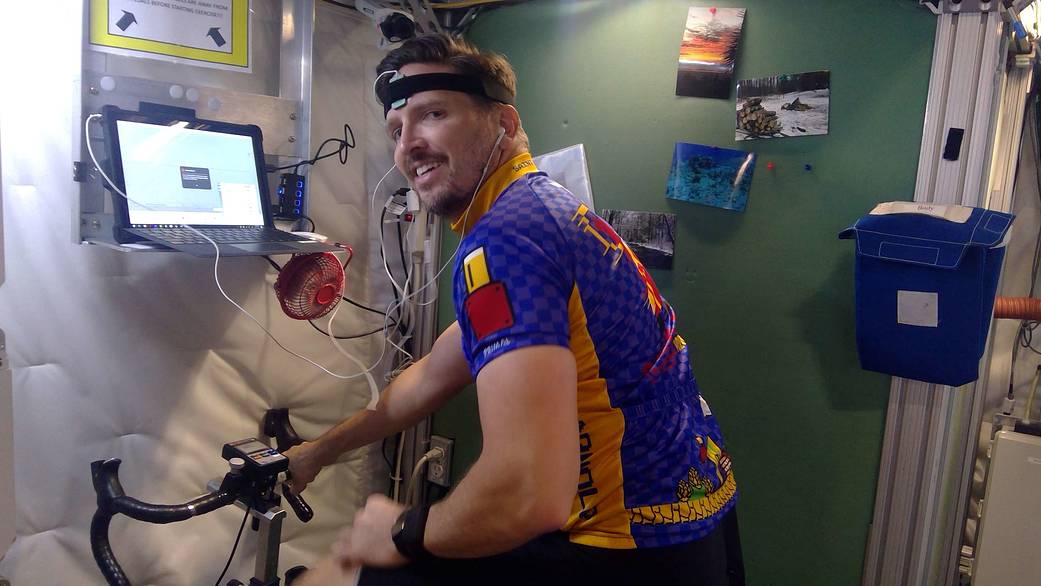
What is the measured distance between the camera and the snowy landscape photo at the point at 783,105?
5.69ft

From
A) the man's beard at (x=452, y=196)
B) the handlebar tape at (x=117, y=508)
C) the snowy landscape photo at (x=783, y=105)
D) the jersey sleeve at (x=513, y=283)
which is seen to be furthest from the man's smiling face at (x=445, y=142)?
the snowy landscape photo at (x=783, y=105)

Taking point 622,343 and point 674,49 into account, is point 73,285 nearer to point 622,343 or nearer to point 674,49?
point 622,343

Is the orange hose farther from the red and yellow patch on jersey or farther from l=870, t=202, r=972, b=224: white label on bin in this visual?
the red and yellow patch on jersey

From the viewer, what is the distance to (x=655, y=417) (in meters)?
1.14

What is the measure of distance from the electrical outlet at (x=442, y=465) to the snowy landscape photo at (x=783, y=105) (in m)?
1.53

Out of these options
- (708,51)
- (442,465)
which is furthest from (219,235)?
(708,51)

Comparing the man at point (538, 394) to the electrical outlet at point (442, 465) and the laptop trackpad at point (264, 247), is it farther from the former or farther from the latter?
the electrical outlet at point (442, 465)

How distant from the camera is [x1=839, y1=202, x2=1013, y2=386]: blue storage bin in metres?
1.44

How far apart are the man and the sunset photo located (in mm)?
785

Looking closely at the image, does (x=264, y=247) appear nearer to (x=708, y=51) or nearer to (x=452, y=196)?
(x=452, y=196)

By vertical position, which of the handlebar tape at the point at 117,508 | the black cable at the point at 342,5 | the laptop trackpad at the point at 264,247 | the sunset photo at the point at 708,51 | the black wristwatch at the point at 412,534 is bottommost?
the handlebar tape at the point at 117,508

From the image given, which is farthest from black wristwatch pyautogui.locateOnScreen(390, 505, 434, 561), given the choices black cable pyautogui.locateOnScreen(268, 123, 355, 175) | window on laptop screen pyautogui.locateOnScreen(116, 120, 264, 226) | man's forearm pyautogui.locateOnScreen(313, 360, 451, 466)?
black cable pyautogui.locateOnScreen(268, 123, 355, 175)

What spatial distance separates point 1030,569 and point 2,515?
2.45m

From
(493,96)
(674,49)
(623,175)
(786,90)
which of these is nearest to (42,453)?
(493,96)
